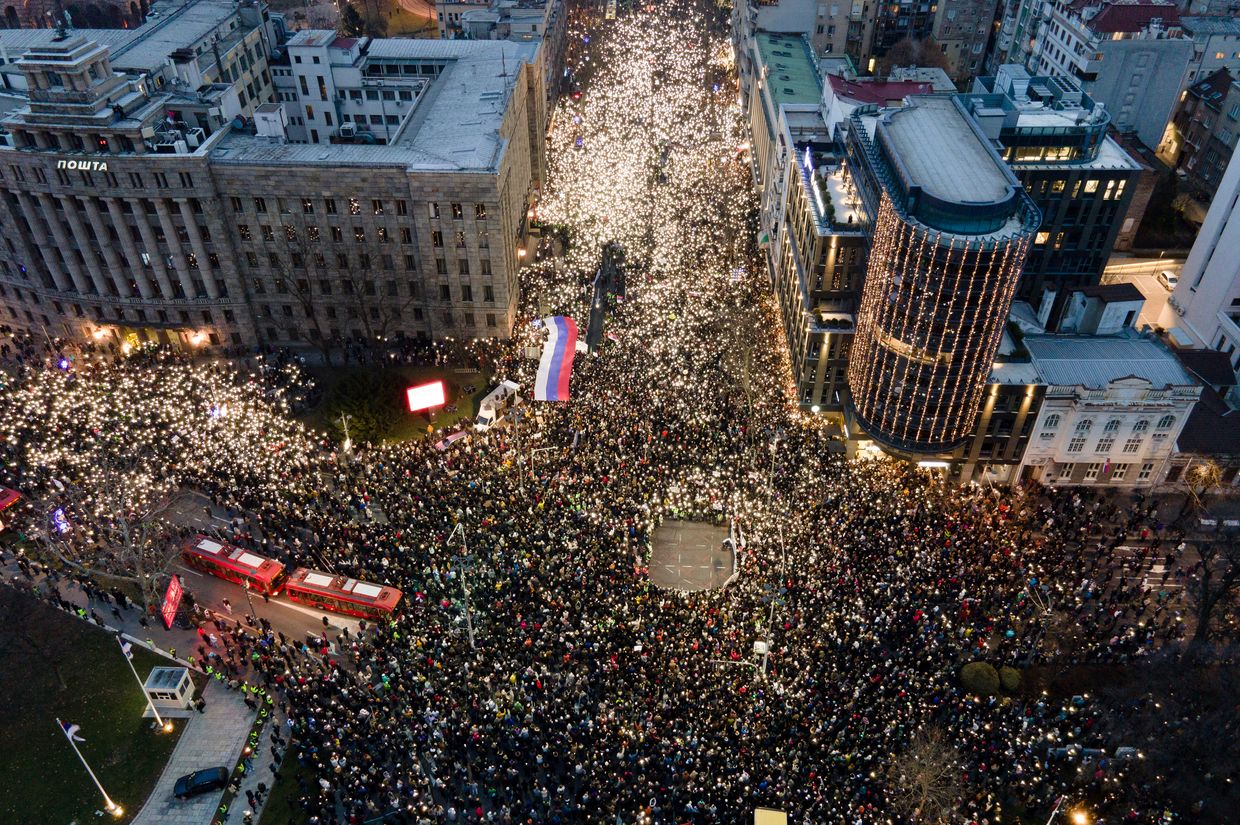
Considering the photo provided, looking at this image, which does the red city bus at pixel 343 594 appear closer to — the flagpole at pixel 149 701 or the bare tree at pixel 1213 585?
the flagpole at pixel 149 701

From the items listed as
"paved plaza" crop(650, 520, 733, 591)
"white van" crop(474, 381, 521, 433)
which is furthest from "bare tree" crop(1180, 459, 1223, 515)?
"white van" crop(474, 381, 521, 433)

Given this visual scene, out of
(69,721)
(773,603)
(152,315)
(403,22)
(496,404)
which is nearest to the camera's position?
(69,721)

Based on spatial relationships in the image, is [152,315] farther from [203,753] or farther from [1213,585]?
[1213,585]

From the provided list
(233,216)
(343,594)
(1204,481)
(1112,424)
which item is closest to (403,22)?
(233,216)

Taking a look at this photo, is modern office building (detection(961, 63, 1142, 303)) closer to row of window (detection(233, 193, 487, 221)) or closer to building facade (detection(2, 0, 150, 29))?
row of window (detection(233, 193, 487, 221))

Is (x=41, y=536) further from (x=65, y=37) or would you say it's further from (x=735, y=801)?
(x=735, y=801)

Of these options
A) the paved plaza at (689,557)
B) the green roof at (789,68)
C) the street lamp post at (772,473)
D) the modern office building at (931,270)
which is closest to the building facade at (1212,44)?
the green roof at (789,68)
